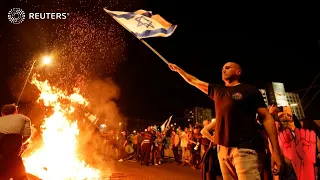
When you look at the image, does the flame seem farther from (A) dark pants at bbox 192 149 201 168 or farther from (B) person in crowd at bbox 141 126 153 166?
(A) dark pants at bbox 192 149 201 168

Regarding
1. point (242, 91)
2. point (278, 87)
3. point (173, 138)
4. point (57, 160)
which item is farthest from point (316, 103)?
point (242, 91)

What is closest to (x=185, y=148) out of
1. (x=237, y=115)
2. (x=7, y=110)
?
(x=7, y=110)

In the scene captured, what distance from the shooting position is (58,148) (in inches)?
429

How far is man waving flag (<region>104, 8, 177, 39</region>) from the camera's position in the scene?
238 inches

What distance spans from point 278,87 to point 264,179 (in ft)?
73.1

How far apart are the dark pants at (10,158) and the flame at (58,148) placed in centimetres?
194

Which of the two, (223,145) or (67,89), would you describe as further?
(67,89)

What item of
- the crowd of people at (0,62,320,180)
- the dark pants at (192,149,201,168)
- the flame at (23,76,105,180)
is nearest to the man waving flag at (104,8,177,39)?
the crowd of people at (0,62,320,180)

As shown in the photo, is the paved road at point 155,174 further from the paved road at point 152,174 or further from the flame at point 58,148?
the flame at point 58,148

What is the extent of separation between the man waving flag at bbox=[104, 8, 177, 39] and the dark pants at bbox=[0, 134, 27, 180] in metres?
3.46

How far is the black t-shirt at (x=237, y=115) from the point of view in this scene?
2967 mm

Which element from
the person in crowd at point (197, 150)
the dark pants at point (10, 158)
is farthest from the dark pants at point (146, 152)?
the dark pants at point (10, 158)

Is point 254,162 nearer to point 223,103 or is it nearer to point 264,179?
point 223,103

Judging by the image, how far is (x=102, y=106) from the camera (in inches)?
818
